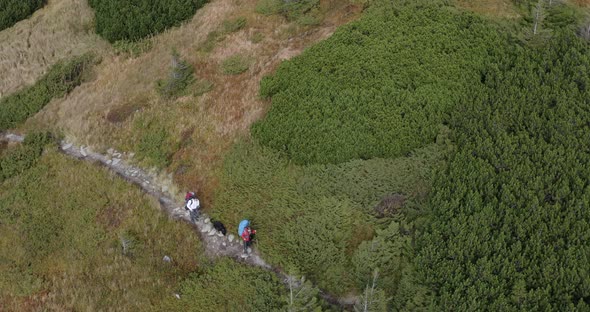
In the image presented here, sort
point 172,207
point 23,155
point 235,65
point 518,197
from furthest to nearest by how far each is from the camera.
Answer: point 235,65 → point 23,155 → point 172,207 → point 518,197

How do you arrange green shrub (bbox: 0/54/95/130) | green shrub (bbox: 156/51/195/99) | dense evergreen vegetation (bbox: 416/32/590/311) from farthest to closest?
green shrub (bbox: 0/54/95/130), green shrub (bbox: 156/51/195/99), dense evergreen vegetation (bbox: 416/32/590/311)

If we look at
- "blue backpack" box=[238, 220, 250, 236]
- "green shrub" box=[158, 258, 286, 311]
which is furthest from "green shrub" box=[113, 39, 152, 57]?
"green shrub" box=[158, 258, 286, 311]

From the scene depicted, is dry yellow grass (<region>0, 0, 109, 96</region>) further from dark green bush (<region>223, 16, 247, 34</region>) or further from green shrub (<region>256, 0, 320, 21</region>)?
green shrub (<region>256, 0, 320, 21</region>)

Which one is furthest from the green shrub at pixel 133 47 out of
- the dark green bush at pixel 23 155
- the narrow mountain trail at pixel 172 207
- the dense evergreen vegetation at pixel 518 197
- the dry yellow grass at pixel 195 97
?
the dense evergreen vegetation at pixel 518 197

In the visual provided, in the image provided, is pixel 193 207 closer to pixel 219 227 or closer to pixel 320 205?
pixel 219 227

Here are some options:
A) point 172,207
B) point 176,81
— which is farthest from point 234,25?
point 172,207

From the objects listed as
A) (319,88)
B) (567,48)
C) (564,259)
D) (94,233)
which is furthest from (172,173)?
(567,48)

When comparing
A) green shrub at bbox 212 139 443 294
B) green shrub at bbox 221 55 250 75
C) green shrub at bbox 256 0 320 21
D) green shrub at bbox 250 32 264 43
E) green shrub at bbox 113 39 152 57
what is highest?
green shrub at bbox 256 0 320 21
